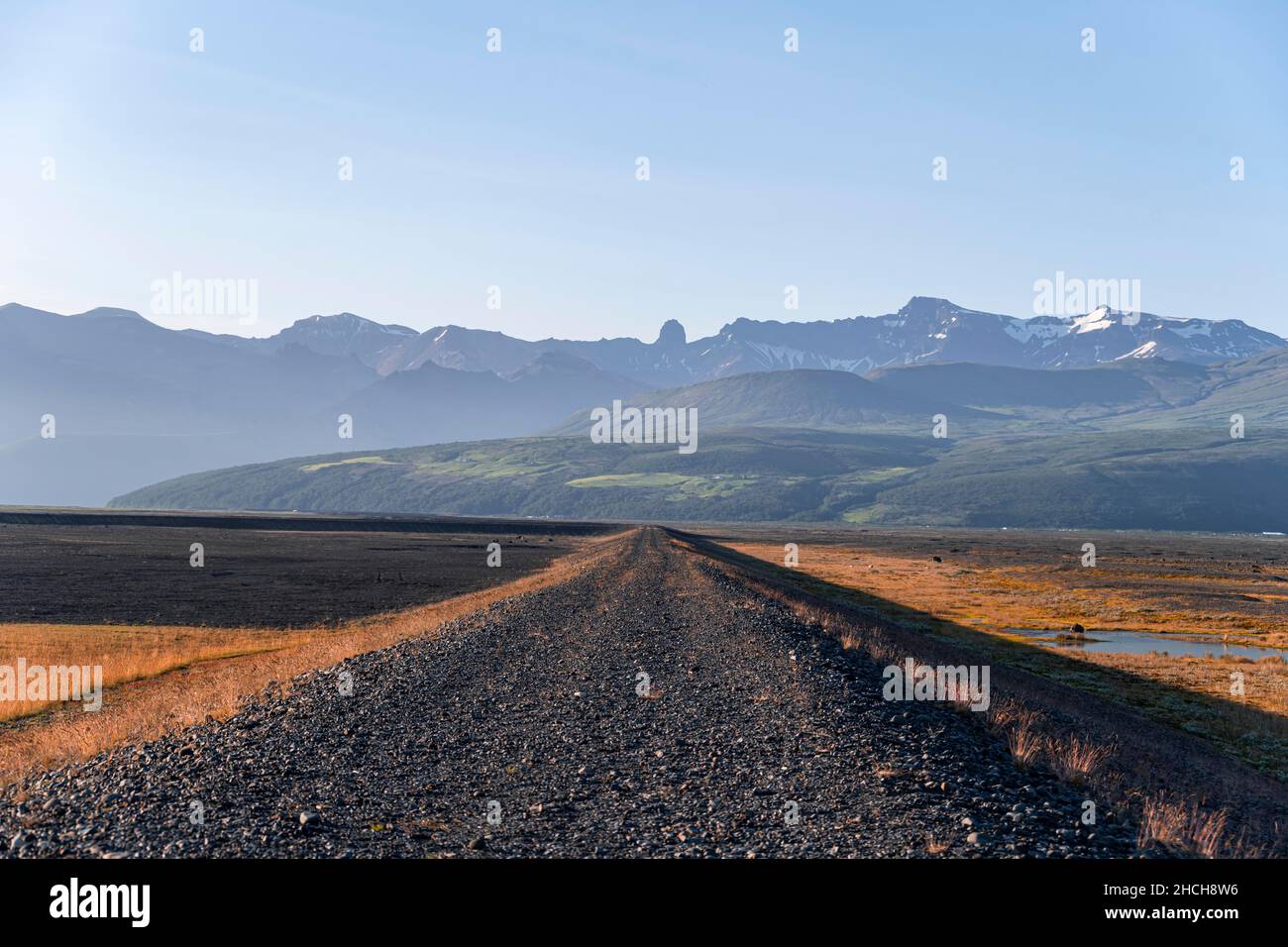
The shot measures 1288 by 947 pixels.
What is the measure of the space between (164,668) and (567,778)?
1095 inches

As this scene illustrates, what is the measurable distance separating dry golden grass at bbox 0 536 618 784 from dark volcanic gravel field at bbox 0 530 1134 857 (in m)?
2.08

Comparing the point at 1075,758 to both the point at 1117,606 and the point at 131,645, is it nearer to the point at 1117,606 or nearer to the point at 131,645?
the point at 131,645

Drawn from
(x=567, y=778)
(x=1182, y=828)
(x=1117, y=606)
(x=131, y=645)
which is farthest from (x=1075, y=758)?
(x=1117, y=606)

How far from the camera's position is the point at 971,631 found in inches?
2330

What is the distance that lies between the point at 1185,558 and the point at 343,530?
141m

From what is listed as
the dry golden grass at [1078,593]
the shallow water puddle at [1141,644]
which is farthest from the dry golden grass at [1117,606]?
the shallow water puddle at [1141,644]

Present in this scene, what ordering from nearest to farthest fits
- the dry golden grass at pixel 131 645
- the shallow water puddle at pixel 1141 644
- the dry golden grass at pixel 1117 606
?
the dry golden grass at pixel 131 645 < the dry golden grass at pixel 1117 606 < the shallow water puddle at pixel 1141 644

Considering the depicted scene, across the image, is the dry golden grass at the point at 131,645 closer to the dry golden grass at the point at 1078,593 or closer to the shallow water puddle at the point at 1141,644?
the shallow water puddle at the point at 1141,644

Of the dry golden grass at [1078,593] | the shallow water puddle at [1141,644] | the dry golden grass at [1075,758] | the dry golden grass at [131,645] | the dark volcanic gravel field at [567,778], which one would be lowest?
the dry golden grass at [1078,593]

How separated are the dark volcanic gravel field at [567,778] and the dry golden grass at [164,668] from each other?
2083 millimetres

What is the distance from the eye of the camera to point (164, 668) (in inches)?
1496

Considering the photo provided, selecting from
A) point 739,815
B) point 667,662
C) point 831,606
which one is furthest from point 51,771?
point 831,606

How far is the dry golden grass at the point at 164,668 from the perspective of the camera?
21750 millimetres
